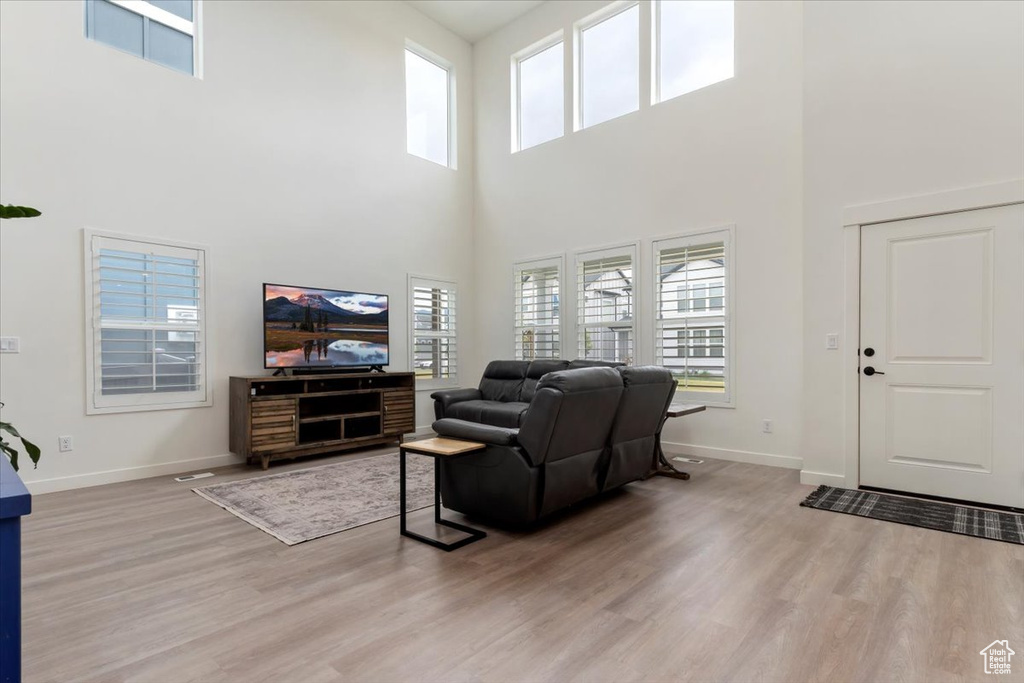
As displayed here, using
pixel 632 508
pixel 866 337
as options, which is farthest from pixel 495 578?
pixel 866 337

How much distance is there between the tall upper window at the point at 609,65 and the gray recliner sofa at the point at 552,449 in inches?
153

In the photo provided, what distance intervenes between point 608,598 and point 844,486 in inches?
110

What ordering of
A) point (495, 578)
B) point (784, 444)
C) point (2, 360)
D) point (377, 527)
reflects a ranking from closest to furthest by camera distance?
point (495, 578) < point (377, 527) < point (2, 360) < point (784, 444)

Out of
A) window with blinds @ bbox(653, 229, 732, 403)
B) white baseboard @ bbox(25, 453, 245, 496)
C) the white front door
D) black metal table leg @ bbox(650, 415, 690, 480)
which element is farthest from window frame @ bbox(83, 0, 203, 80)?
the white front door

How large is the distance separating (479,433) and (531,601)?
1.07m

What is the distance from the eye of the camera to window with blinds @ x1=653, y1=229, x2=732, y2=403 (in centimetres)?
529

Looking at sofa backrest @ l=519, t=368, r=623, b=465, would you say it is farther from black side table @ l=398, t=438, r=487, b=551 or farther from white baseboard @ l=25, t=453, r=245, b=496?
white baseboard @ l=25, t=453, r=245, b=496

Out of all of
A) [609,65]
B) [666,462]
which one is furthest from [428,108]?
[666,462]

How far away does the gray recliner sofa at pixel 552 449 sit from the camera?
3.03m

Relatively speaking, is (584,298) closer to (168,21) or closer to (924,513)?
(924,513)

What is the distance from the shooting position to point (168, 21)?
495cm

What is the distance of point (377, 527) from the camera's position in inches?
131

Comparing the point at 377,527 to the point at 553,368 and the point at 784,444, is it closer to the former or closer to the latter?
the point at 553,368

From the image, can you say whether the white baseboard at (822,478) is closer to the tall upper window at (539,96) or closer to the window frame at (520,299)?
the window frame at (520,299)
